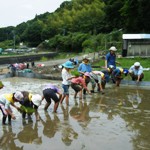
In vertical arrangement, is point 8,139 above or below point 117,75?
below

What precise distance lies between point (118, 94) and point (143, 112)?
3.29 metres

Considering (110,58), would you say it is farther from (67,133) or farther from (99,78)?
(67,133)

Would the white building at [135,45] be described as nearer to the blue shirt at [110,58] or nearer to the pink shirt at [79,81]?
the blue shirt at [110,58]

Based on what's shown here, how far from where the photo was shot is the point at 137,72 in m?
15.4

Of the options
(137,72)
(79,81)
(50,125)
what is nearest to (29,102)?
(50,125)

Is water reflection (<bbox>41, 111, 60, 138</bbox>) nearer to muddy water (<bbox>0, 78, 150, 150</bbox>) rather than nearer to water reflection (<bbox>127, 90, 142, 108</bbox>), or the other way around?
muddy water (<bbox>0, 78, 150, 150</bbox>)

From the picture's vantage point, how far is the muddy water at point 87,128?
7207mm

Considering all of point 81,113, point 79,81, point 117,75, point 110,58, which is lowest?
point 81,113

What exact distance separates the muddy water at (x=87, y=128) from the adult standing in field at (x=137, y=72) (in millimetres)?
3210

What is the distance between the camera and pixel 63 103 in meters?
11.8

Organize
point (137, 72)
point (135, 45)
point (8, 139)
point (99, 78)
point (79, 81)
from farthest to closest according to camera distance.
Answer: point (135, 45)
point (137, 72)
point (99, 78)
point (79, 81)
point (8, 139)

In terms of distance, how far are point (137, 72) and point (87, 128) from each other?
7.45 meters

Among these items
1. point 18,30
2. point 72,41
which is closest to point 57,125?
point 72,41

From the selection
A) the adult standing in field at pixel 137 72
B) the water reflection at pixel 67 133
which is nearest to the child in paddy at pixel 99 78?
the adult standing in field at pixel 137 72
